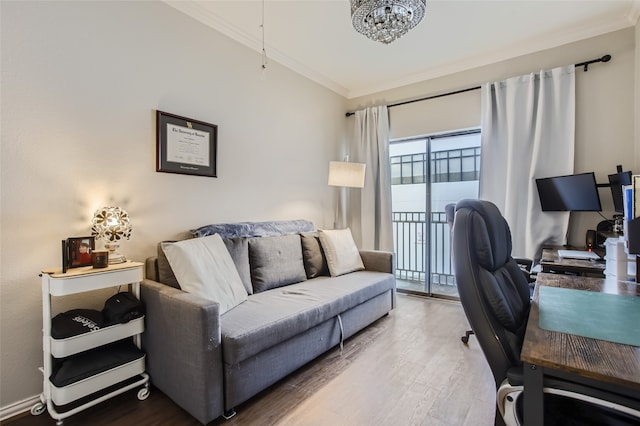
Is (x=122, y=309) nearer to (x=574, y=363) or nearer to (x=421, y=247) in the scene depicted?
(x=574, y=363)

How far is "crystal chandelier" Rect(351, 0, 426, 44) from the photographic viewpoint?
1.74 m

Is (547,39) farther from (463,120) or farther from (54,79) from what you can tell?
(54,79)

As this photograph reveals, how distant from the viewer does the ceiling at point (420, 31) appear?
247 cm

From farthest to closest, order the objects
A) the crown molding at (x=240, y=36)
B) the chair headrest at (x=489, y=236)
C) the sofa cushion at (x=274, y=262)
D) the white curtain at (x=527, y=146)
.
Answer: the white curtain at (x=527, y=146) < the sofa cushion at (x=274, y=262) < the crown molding at (x=240, y=36) < the chair headrest at (x=489, y=236)

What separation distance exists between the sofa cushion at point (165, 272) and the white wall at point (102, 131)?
25 centimetres

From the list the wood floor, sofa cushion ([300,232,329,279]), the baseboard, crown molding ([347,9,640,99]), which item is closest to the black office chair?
the wood floor

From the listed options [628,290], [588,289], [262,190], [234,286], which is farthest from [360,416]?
[262,190]

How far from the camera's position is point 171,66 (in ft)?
7.70

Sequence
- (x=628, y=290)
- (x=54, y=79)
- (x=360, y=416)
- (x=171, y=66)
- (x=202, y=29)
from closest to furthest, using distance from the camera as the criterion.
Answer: (x=628, y=290) → (x=360, y=416) → (x=54, y=79) → (x=171, y=66) → (x=202, y=29)

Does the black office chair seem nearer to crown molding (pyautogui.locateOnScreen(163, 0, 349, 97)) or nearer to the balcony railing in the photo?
crown molding (pyautogui.locateOnScreen(163, 0, 349, 97))

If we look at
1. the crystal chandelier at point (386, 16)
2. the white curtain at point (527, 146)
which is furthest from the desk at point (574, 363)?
the white curtain at point (527, 146)

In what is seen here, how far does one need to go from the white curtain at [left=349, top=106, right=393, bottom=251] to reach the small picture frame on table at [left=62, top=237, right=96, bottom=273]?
9.99 ft

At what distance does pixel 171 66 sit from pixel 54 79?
78 cm

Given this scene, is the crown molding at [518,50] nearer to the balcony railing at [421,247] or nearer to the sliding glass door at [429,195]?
the sliding glass door at [429,195]
